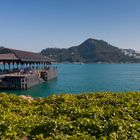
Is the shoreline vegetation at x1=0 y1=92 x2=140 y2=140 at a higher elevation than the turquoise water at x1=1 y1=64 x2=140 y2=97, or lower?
higher

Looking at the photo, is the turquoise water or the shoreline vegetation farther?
the turquoise water

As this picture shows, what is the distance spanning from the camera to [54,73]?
98438 mm

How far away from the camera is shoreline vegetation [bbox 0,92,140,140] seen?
8.12 meters

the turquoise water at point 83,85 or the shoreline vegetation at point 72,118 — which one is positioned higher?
the shoreline vegetation at point 72,118

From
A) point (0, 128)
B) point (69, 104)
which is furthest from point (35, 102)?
point (0, 128)

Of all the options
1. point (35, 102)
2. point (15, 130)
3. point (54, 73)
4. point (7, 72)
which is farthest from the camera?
point (54, 73)

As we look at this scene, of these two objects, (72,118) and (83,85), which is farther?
(83,85)

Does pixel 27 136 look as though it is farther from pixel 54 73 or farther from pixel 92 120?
pixel 54 73

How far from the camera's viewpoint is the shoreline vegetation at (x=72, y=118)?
8.12 m

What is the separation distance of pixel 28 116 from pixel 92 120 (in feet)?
6.55

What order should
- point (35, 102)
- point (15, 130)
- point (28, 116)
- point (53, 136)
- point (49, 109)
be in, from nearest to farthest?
point (53, 136), point (15, 130), point (28, 116), point (49, 109), point (35, 102)

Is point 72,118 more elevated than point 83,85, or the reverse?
point 72,118

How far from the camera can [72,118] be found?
946 centimetres

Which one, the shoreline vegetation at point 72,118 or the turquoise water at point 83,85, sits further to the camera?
the turquoise water at point 83,85
